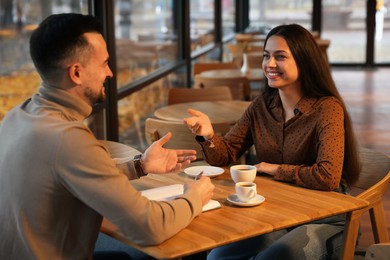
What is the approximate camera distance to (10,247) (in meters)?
1.93

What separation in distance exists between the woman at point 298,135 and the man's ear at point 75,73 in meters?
0.86

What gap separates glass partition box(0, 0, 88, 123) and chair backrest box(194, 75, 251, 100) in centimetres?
218

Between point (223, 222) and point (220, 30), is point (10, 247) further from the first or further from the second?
point (220, 30)

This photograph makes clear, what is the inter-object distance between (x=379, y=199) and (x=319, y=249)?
307mm

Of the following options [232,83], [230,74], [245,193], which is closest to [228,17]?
[230,74]

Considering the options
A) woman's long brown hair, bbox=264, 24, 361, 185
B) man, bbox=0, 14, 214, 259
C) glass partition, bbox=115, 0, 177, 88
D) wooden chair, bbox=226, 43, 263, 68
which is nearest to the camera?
man, bbox=0, 14, 214, 259

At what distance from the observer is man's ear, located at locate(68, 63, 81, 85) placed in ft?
6.32

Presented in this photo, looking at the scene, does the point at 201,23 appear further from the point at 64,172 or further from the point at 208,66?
the point at 64,172

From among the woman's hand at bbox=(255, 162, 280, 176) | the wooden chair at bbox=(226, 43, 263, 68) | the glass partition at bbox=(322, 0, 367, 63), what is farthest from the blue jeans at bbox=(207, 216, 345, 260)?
the glass partition at bbox=(322, 0, 367, 63)

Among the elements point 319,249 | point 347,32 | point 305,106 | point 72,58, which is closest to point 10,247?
point 72,58

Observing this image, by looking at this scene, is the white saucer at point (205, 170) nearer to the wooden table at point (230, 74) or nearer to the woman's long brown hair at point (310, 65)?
the woman's long brown hair at point (310, 65)

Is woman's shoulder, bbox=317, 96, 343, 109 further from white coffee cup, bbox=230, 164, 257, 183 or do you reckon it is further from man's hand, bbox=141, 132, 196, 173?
man's hand, bbox=141, 132, 196, 173

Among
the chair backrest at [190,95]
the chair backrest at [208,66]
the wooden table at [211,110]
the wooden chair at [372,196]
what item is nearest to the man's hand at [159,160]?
the wooden chair at [372,196]

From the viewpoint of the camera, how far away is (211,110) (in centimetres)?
459
